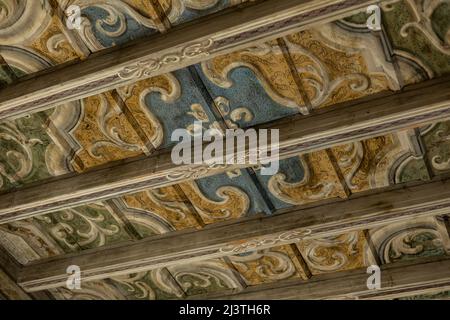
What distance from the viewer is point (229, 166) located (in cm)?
449

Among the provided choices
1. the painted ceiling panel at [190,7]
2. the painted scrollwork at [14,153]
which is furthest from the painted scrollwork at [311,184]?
the painted scrollwork at [14,153]

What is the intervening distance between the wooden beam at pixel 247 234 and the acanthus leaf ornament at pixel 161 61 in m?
1.71

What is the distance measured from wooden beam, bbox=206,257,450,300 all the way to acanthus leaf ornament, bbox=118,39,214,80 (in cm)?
254

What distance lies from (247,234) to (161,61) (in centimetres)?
177

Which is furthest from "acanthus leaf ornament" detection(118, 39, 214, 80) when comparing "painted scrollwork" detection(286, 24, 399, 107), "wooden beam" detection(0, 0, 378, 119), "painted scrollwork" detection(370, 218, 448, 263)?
"painted scrollwork" detection(370, 218, 448, 263)

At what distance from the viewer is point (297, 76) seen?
159 inches

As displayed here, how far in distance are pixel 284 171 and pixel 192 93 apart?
0.98 metres

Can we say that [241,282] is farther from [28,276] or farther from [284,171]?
[28,276]

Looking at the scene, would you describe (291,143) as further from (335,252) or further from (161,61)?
(335,252)

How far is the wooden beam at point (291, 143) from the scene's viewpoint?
12.8 feet

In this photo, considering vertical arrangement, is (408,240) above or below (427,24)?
below

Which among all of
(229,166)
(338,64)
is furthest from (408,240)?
(338,64)

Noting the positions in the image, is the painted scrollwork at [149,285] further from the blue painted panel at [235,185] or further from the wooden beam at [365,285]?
the blue painted panel at [235,185]

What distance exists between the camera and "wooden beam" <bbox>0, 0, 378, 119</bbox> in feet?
11.6
